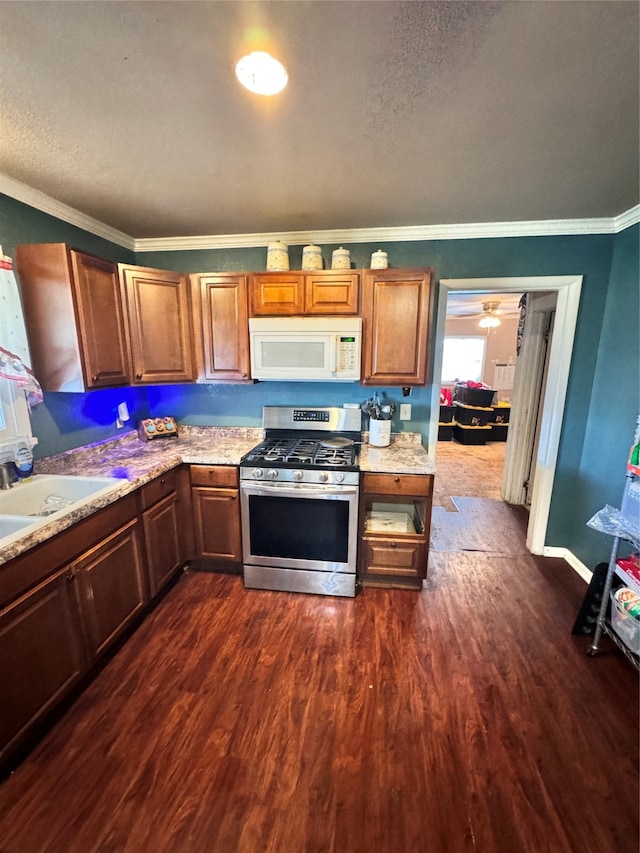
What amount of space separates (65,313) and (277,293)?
1.25 meters

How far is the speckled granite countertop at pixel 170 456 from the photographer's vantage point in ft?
6.66

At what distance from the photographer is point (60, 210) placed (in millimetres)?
2168

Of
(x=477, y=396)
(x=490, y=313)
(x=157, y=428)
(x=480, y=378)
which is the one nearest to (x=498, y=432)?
(x=477, y=396)

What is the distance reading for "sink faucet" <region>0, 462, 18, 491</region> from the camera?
1.79m

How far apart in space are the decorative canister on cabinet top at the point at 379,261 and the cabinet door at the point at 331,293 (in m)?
0.14

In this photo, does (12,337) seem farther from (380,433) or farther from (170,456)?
(380,433)

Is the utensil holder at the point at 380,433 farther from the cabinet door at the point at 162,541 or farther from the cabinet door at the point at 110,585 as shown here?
the cabinet door at the point at 110,585

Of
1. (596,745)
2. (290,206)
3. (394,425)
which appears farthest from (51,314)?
(596,745)

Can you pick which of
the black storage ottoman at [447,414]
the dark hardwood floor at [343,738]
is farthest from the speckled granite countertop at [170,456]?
the black storage ottoman at [447,414]

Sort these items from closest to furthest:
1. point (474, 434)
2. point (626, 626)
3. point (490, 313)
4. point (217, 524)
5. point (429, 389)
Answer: point (626, 626) < point (217, 524) < point (429, 389) < point (490, 313) < point (474, 434)

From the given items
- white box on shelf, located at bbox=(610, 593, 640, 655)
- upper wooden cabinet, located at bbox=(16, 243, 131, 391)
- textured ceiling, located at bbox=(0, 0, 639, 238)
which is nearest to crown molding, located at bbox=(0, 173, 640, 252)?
textured ceiling, located at bbox=(0, 0, 639, 238)

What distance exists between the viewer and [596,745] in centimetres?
148

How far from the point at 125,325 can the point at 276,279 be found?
104 cm

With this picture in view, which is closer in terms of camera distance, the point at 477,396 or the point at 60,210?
the point at 60,210
